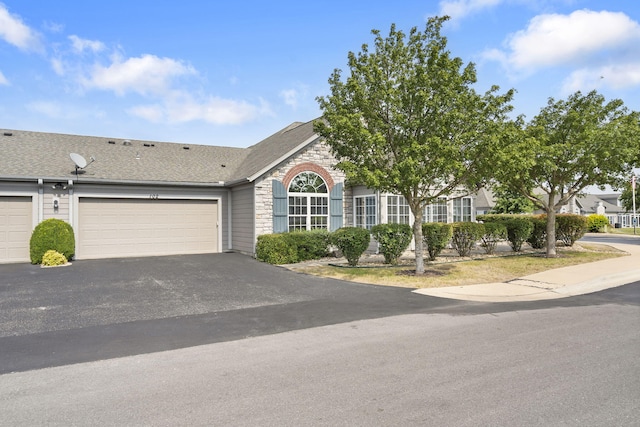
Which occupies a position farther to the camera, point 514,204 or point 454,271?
point 514,204

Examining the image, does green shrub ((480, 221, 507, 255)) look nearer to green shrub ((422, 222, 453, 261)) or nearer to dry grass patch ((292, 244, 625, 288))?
dry grass patch ((292, 244, 625, 288))

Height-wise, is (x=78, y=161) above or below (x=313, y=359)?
above

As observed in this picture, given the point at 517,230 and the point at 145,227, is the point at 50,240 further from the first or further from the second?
the point at 517,230

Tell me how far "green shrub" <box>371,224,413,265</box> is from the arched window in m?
3.80

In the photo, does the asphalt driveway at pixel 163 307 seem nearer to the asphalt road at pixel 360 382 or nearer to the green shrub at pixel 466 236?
the asphalt road at pixel 360 382

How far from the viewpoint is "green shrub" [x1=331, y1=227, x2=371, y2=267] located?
12.9 metres

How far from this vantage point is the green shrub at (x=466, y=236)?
1536 centimetres

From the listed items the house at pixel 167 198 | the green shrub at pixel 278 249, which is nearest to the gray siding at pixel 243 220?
the house at pixel 167 198

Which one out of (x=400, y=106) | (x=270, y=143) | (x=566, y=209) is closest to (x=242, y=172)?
(x=270, y=143)

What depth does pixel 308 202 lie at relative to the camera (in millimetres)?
16781

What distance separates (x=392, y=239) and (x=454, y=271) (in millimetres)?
2223

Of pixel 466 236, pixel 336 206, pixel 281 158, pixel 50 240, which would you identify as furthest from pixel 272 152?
pixel 50 240

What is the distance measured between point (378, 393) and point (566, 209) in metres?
55.7

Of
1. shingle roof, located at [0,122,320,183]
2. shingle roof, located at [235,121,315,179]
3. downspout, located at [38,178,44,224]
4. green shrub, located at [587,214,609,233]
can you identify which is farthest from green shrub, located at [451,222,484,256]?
green shrub, located at [587,214,609,233]
